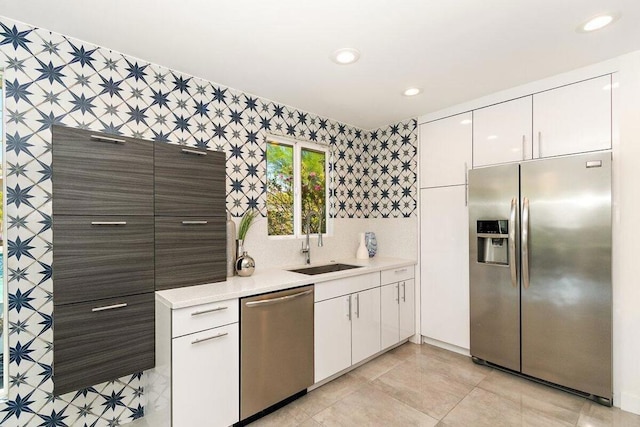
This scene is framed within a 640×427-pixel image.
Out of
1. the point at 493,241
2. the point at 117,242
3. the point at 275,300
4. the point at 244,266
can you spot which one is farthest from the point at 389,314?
the point at 117,242

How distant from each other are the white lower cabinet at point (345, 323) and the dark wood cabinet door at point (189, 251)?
818 mm

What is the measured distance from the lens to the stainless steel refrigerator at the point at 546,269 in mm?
2127

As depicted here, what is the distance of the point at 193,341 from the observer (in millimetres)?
1738

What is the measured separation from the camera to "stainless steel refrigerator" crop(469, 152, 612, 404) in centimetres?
213

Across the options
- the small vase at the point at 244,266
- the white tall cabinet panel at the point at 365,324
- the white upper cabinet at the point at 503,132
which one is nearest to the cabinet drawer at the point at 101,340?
the small vase at the point at 244,266

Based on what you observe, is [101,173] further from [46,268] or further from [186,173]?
[46,268]

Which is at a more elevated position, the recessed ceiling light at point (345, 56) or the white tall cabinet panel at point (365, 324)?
the recessed ceiling light at point (345, 56)

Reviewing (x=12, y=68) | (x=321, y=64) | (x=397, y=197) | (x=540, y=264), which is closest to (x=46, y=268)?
(x=12, y=68)

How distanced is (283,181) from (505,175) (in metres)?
2.00

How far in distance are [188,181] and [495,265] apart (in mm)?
2560

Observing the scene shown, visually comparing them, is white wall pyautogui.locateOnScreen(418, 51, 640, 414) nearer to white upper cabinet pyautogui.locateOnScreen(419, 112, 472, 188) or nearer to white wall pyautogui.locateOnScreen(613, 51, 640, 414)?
white wall pyautogui.locateOnScreen(613, 51, 640, 414)

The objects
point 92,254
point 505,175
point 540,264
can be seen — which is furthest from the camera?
point 505,175

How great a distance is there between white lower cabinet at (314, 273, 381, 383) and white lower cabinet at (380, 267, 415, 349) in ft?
0.33

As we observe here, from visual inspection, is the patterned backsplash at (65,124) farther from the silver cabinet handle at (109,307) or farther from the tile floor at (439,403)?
the tile floor at (439,403)
